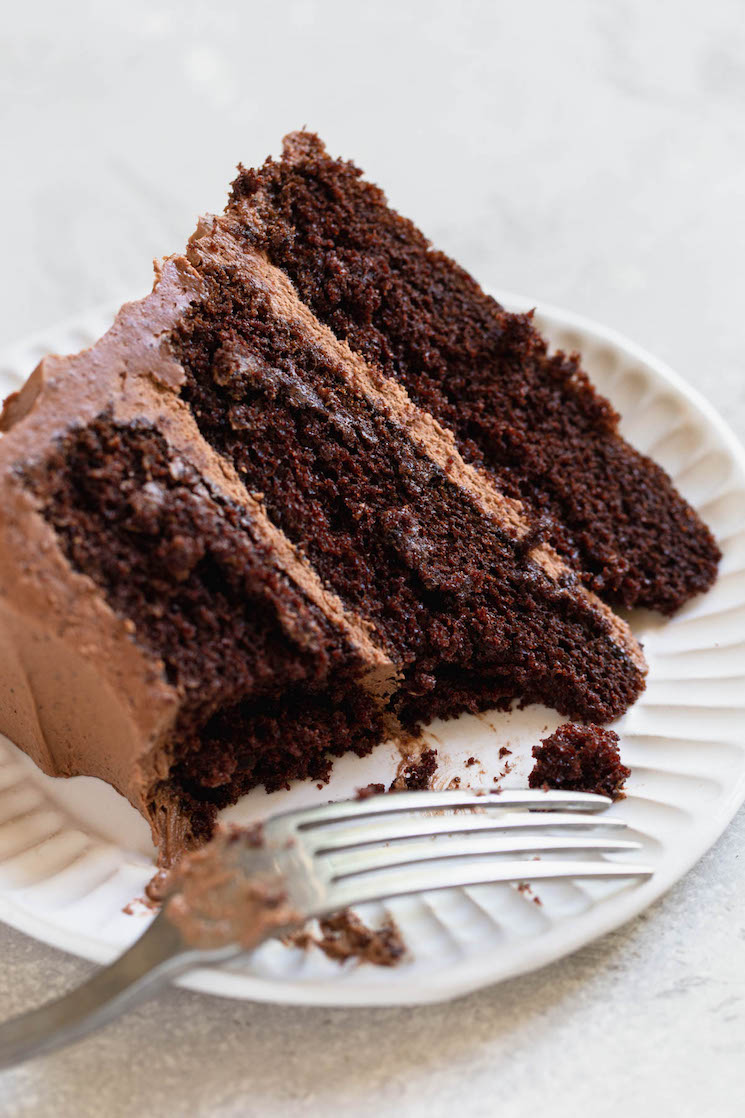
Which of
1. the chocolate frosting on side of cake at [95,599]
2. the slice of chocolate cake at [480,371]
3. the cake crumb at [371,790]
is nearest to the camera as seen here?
the chocolate frosting on side of cake at [95,599]

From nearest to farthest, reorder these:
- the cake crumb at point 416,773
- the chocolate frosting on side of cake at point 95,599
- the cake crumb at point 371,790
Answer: the chocolate frosting on side of cake at point 95,599 → the cake crumb at point 371,790 → the cake crumb at point 416,773

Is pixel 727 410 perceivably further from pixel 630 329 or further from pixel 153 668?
pixel 153 668

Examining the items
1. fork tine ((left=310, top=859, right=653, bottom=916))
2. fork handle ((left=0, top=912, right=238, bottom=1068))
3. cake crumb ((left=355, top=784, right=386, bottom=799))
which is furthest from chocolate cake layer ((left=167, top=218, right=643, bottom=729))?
fork handle ((left=0, top=912, right=238, bottom=1068))

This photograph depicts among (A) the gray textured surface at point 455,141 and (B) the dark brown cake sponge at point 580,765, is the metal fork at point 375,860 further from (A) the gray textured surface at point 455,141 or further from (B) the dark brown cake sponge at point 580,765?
(A) the gray textured surface at point 455,141

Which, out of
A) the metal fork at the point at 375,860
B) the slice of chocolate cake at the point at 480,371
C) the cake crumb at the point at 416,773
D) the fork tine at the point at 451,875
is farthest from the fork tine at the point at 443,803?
the slice of chocolate cake at the point at 480,371

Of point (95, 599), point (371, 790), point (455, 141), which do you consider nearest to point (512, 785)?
point (371, 790)

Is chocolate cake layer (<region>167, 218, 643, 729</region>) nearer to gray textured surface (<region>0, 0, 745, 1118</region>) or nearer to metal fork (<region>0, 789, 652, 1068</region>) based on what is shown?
metal fork (<region>0, 789, 652, 1068</region>)
